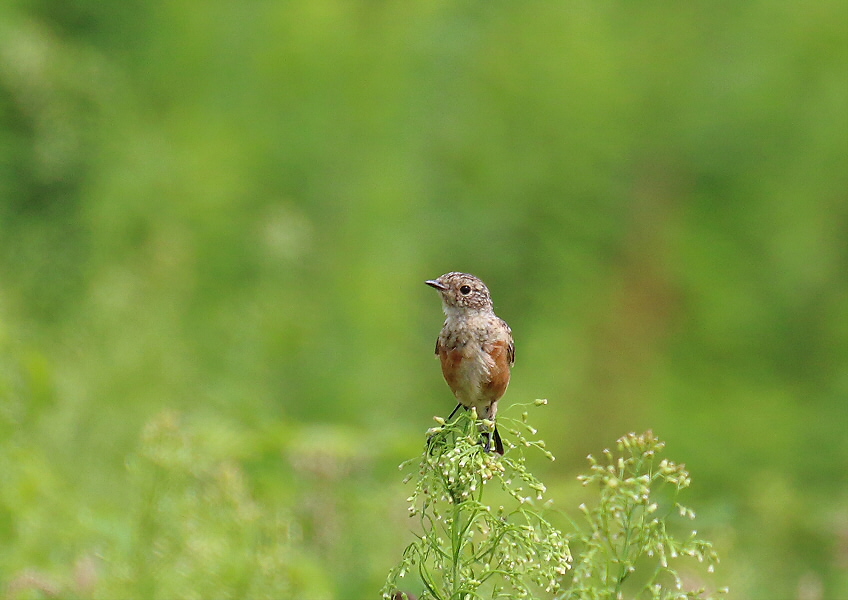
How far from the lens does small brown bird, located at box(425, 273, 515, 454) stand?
11.4 ft

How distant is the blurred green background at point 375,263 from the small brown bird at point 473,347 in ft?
2.27

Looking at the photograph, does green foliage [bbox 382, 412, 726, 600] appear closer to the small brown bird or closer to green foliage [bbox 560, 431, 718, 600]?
green foliage [bbox 560, 431, 718, 600]

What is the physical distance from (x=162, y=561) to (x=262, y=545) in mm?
348

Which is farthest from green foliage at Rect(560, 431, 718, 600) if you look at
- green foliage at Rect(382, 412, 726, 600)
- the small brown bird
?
the small brown bird

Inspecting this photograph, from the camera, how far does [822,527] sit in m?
6.79

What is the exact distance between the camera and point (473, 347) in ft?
11.6

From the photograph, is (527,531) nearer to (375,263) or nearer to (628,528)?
(628,528)

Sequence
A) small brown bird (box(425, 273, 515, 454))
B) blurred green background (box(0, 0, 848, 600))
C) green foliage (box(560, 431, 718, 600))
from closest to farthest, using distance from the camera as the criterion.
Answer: green foliage (box(560, 431, 718, 600)) → small brown bird (box(425, 273, 515, 454)) → blurred green background (box(0, 0, 848, 600))

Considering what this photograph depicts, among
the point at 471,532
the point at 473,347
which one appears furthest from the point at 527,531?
the point at 473,347

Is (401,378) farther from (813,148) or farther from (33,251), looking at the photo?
(813,148)

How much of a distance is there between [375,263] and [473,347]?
269 inches

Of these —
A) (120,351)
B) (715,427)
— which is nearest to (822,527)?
(120,351)

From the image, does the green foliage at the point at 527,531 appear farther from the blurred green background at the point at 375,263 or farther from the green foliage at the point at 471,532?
the blurred green background at the point at 375,263

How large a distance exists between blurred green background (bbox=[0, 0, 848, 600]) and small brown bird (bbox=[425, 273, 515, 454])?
69cm
